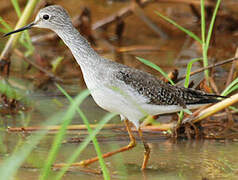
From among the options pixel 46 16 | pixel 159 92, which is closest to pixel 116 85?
pixel 159 92

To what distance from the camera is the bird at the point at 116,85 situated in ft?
16.4

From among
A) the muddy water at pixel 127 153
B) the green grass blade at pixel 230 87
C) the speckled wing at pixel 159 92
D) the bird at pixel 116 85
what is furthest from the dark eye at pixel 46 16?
the green grass blade at pixel 230 87

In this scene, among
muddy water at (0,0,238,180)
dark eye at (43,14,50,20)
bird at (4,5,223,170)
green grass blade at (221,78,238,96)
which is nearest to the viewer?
bird at (4,5,223,170)

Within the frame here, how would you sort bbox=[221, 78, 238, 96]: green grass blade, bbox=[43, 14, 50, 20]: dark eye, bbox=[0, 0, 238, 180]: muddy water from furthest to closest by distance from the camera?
bbox=[221, 78, 238, 96]: green grass blade
bbox=[43, 14, 50, 20]: dark eye
bbox=[0, 0, 238, 180]: muddy water

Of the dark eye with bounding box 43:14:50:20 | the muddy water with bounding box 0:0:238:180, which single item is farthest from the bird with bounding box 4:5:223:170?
the muddy water with bounding box 0:0:238:180

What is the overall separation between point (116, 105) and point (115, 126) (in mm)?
1537

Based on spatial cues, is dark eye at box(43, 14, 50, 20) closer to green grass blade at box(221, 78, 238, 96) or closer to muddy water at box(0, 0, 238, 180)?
muddy water at box(0, 0, 238, 180)

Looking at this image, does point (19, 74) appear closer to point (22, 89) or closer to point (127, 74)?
point (22, 89)

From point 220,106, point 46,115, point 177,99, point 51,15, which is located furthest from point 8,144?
point 220,106

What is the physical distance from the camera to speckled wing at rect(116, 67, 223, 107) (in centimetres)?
533

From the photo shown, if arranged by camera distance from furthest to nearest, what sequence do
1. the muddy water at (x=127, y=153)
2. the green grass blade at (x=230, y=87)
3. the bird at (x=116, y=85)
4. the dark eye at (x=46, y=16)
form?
the green grass blade at (x=230, y=87)
the dark eye at (x=46, y=16)
the muddy water at (x=127, y=153)
the bird at (x=116, y=85)

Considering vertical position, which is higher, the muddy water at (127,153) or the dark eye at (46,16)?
the dark eye at (46,16)

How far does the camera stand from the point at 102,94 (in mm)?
4918

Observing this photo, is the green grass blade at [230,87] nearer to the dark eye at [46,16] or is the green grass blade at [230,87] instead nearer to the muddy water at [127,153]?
the muddy water at [127,153]
